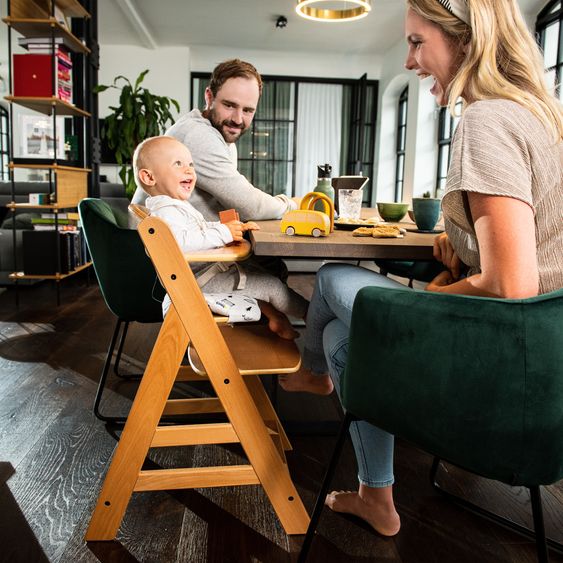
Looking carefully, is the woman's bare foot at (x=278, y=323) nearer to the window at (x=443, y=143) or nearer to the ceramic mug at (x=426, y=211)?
the ceramic mug at (x=426, y=211)

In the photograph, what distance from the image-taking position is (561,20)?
5176 mm

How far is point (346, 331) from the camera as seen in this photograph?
1.36 m

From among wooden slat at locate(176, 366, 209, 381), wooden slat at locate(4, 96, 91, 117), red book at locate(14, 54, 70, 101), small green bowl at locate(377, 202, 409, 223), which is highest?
red book at locate(14, 54, 70, 101)

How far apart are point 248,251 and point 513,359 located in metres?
0.70

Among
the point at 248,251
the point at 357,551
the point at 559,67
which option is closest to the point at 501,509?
the point at 357,551

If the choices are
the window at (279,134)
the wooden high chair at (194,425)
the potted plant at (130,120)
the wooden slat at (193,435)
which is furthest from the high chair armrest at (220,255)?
the window at (279,134)

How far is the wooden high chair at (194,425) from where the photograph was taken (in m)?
1.31

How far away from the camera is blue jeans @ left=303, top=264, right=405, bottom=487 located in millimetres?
1334

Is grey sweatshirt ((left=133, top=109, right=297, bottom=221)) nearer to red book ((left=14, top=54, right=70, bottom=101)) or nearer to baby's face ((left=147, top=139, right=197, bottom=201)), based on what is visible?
baby's face ((left=147, top=139, right=197, bottom=201))

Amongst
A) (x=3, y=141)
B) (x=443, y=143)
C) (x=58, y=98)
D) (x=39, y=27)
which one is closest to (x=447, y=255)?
(x=58, y=98)

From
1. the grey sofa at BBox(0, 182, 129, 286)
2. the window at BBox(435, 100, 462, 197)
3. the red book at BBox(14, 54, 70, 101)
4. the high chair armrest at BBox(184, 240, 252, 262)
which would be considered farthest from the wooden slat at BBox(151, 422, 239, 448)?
the window at BBox(435, 100, 462, 197)

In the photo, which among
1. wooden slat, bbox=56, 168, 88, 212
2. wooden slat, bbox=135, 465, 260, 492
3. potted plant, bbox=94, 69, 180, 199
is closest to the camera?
wooden slat, bbox=135, 465, 260, 492

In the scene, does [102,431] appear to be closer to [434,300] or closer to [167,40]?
[434,300]

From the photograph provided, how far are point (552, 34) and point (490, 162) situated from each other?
17.5 ft
